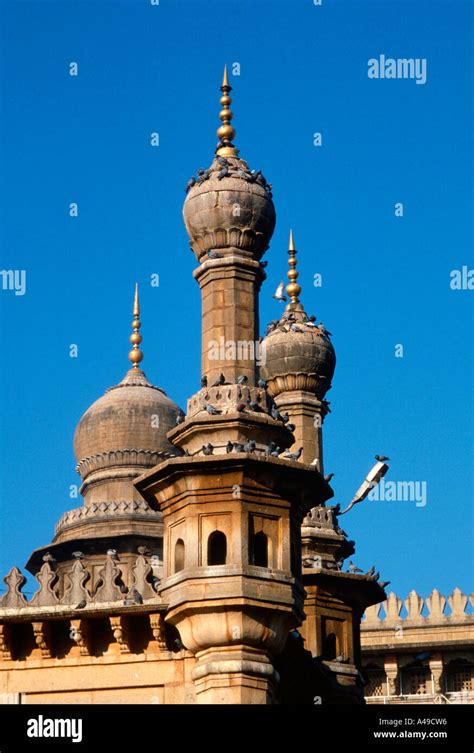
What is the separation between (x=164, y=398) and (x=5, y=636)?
14.1m

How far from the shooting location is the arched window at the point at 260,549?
24125 millimetres

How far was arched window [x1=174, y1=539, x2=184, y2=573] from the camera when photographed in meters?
24.2

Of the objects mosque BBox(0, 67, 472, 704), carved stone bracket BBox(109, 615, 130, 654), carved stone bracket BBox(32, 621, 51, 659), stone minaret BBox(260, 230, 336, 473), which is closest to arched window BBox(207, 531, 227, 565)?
mosque BBox(0, 67, 472, 704)

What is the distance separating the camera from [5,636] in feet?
82.7

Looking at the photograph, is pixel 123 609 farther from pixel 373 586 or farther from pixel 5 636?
pixel 373 586

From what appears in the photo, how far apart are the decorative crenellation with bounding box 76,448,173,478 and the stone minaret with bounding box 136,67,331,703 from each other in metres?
11.8

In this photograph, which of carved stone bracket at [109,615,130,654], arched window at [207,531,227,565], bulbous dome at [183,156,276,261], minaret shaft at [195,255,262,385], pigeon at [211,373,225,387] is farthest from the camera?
bulbous dome at [183,156,276,261]

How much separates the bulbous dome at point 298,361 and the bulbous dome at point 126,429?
18.3ft

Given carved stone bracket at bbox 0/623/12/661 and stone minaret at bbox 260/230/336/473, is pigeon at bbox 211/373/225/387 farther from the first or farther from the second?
stone minaret at bbox 260/230/336/473

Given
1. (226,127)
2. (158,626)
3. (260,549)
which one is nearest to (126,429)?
(226,127)

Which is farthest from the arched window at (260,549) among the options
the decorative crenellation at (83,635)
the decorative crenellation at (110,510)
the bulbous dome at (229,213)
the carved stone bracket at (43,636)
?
the decorative crenellation at (110,510)

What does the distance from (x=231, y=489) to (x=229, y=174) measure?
5426 mm

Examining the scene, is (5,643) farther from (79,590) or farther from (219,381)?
(219,381)

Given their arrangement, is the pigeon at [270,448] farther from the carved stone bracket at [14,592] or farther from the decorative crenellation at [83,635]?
the carved stone bracket at [14,592]
